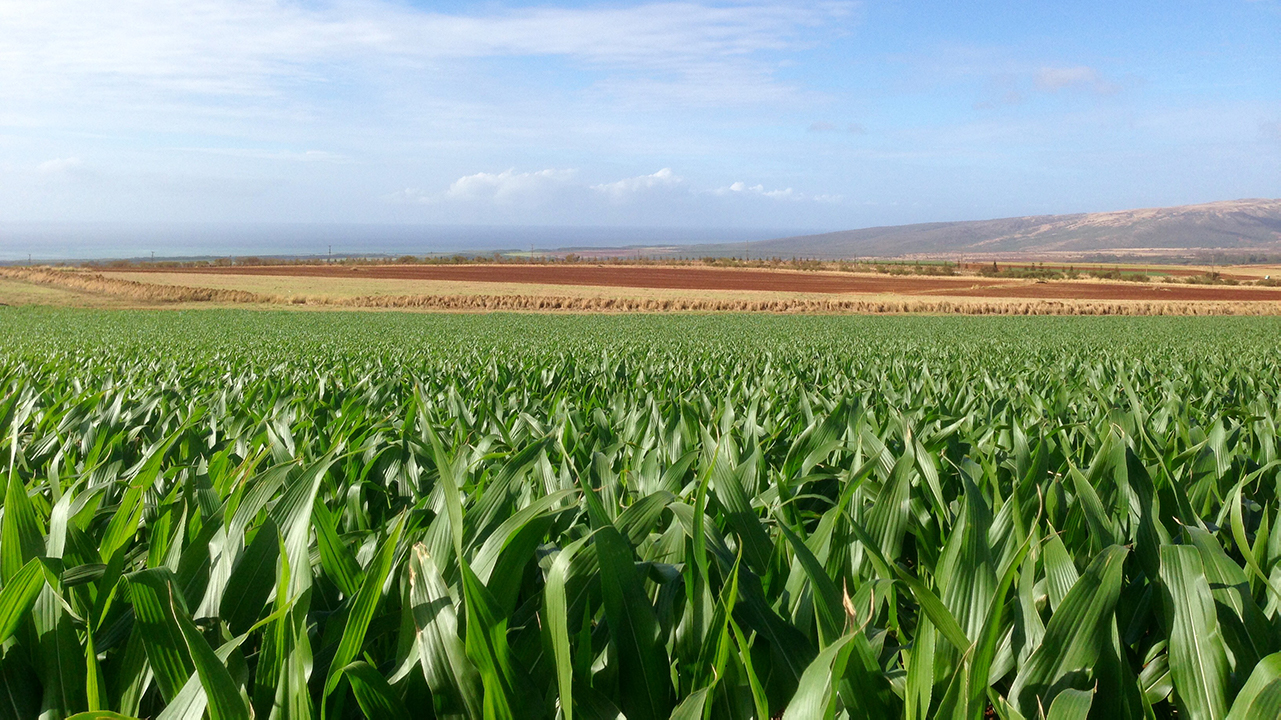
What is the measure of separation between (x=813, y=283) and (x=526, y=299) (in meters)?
27.5

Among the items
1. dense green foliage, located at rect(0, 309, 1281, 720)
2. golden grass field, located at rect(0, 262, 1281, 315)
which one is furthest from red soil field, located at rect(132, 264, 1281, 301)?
dense green foliage, located at rect(0, 309, 1281, 720)

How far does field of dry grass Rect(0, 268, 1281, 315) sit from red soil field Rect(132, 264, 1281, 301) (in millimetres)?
4879

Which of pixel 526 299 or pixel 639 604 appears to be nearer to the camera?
pixel 639 604

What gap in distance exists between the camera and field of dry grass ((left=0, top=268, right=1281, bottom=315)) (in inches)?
1880

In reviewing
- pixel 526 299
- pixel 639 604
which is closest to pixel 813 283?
pixel 526 299

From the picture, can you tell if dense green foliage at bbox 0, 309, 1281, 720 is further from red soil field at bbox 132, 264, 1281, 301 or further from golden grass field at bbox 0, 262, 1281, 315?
red soil field at bbox 132, 264, 1281, 301

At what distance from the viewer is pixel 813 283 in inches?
2628

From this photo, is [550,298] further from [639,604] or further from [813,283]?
[639,604]

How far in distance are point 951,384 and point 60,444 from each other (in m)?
6.57

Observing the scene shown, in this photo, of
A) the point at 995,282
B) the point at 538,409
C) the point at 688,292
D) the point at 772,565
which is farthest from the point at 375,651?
the point at 995,282

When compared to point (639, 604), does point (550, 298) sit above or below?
below

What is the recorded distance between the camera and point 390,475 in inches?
106

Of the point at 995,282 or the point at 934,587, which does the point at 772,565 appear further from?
the point at 995,282

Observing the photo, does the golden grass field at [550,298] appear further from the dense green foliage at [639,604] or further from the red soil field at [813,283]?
the dense green foliage at [639,604]
